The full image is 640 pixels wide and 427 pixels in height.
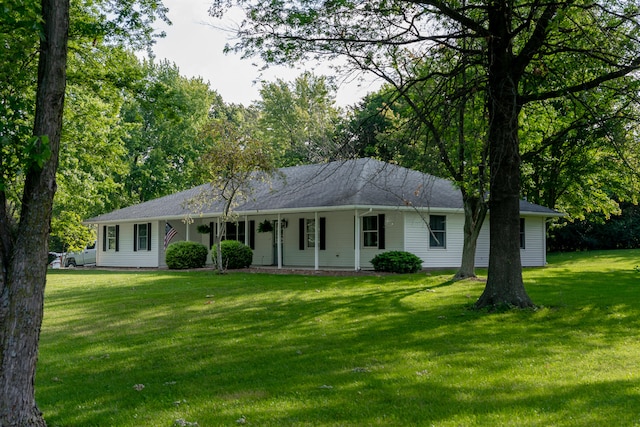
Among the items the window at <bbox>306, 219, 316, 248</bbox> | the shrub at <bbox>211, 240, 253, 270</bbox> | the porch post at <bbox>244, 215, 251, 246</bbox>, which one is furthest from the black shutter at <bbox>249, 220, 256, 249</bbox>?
the shrub at <bbox>211, 240, 253, 270</bbox>

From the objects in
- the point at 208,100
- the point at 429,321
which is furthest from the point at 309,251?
the point at 208,100

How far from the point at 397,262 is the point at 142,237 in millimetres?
15464

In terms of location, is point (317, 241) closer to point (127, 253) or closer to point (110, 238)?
point (127, 253)

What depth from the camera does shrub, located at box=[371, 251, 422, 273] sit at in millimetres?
20797

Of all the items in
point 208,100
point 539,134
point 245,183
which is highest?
point 208,100

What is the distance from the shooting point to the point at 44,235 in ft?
16.2

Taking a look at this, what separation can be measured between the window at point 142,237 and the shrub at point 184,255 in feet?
15.7

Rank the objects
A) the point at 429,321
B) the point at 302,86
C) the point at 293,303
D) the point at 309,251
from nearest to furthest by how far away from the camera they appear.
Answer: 1. the point at 429,321
2. the point at 293,303
3. the point at 309,251
4. the point at 302,86

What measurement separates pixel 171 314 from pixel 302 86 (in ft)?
143

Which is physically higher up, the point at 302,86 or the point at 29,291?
the point at 302,86

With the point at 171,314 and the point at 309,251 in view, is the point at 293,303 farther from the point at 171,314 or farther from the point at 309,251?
the point at 309,251

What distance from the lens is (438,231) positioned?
2338 centimetres

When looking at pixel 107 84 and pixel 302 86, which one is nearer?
pixel 107 84

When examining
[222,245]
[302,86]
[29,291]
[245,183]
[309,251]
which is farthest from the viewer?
[302,86]
